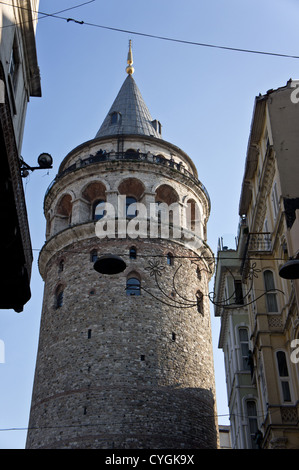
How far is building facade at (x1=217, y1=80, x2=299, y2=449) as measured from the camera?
18125mm

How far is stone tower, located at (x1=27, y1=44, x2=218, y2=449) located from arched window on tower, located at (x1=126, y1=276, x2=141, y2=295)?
5 cm

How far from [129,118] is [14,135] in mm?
28484

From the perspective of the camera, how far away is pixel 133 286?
32406 millimetres

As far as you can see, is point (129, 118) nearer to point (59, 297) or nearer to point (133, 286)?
point (133, 286)

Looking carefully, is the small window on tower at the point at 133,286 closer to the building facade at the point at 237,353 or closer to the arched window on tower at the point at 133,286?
the arched window on tower at the point at 133,286

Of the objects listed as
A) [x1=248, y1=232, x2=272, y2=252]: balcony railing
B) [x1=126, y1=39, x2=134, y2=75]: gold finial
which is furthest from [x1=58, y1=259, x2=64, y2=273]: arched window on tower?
[x1=126, y1=39, x2=134, y2=75]: gold finial

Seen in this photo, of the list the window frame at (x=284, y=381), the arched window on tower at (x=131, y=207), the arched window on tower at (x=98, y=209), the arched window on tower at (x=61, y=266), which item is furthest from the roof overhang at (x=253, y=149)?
the arched window on tower at (x=61, y=266)

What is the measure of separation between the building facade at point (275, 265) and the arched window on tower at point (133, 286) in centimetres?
953

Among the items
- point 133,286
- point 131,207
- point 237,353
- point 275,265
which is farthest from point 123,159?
point 275,265

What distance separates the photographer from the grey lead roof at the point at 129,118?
4038 cm

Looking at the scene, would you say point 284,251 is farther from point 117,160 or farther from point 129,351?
point 117,160

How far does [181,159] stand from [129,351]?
1492 cm

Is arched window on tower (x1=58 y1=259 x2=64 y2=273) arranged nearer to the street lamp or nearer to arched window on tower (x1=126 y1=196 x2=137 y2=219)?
arched window on tower (x1=126 y1=196 x2=137 y2=219)
